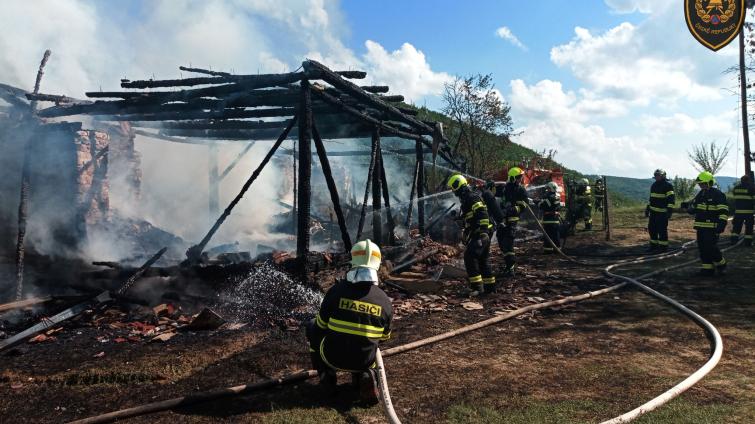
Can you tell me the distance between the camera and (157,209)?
11.5 metres

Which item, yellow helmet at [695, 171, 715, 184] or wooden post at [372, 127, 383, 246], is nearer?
yellow helmet at [695, 171, 715, 184]

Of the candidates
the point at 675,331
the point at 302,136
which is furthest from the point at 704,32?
the point at 302,136

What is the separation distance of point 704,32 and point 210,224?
46.4 ft

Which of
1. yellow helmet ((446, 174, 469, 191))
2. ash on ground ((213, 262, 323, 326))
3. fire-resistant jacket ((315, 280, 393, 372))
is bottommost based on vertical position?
ash on ground ((213, 262, 323, 326))

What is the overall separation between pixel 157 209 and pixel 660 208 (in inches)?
484

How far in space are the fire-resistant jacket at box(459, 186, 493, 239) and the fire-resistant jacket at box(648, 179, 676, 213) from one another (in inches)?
222

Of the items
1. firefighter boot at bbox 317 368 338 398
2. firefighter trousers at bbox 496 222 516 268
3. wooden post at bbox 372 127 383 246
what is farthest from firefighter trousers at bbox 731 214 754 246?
firefighter boot at bbox 317 368 338 398

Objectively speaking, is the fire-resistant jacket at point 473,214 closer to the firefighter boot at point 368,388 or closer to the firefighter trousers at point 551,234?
the firefighter trousers at point 551,234

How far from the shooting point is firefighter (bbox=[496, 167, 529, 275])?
9.08 m

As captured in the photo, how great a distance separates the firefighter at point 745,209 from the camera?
37.8 feet

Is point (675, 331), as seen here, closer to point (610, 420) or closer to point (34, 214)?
point (610, 420)

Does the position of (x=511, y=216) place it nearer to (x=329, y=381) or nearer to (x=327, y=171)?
(x=327, y=171)

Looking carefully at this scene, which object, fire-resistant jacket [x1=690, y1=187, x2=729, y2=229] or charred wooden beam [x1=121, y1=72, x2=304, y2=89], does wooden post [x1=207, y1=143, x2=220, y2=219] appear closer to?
charred wooden beam [x1=121, y1=72, x2=304, y2=89]

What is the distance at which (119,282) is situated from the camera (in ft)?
21.7
